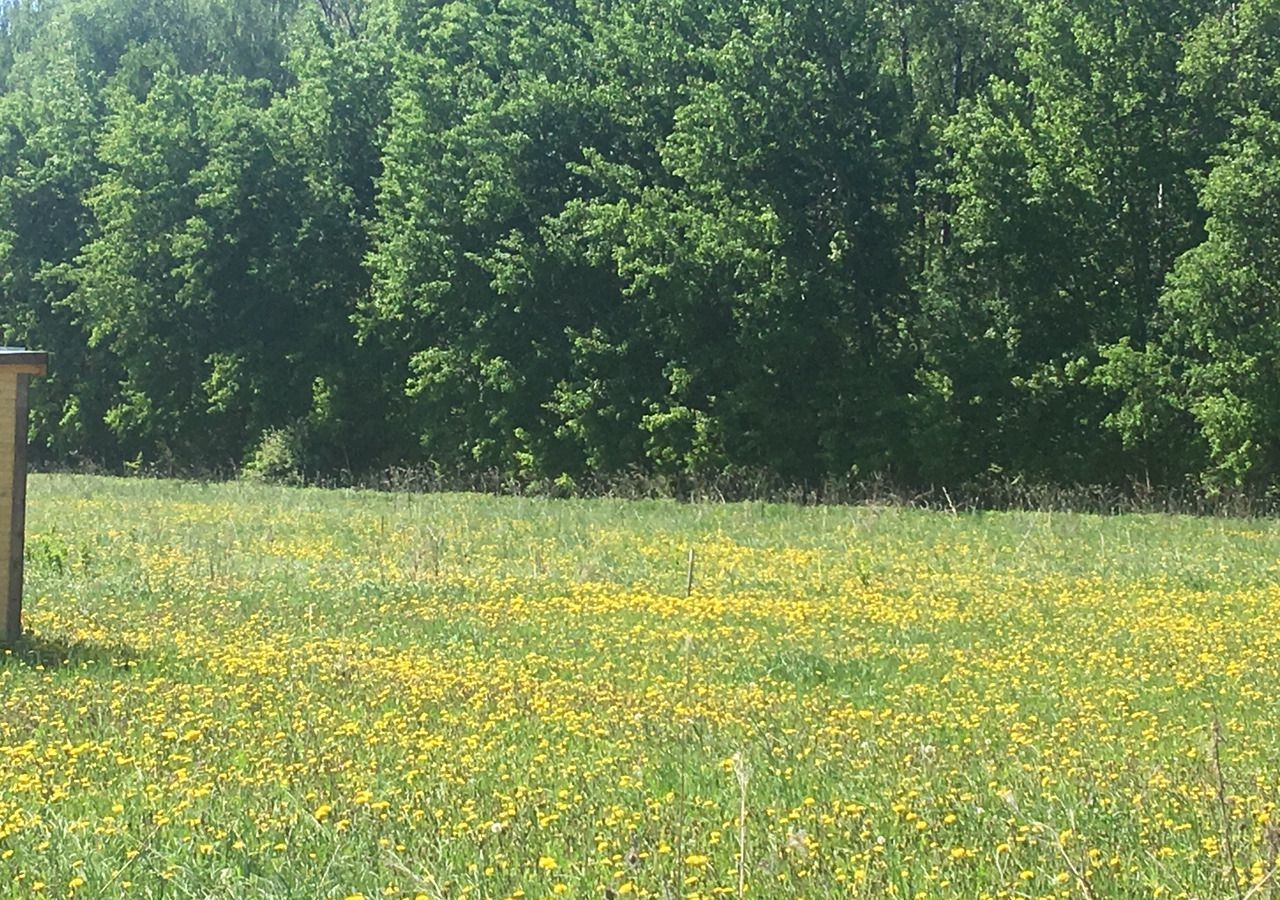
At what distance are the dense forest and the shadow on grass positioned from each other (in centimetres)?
2112

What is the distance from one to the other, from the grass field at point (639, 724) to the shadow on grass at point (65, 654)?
5 centimetres

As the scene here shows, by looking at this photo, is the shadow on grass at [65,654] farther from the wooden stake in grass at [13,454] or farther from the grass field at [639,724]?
the wooden stake in grass at [13,454]

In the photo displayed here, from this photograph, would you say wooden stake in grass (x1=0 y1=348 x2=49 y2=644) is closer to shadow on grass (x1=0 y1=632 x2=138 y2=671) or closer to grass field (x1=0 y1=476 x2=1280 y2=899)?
shadow on grass (x1=0 y1=632 x2=138 y2=671)

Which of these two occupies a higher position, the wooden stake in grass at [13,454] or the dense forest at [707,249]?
the dense forest at [707,249]

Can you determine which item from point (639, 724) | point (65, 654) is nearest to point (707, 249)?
point (65, 654)

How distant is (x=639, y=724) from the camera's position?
880 centimetres

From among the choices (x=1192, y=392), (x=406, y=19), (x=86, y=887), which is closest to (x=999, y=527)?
(x=1192, y=392)

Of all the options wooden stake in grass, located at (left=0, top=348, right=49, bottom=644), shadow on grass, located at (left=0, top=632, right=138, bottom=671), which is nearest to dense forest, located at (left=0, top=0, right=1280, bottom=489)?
shadow on grass, located at (left=0, top=632, right=138, bottom=671)

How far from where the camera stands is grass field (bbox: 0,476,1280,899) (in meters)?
5.95

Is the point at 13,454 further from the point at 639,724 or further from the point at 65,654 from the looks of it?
the point at 639,724

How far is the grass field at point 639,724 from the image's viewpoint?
19.5 ft

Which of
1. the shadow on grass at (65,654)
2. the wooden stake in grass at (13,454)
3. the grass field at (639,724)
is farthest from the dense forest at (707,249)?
the wooden stake in grass at (13,454)

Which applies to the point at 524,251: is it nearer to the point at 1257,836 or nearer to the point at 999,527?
the point at 999,527

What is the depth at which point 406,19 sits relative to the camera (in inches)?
1593
